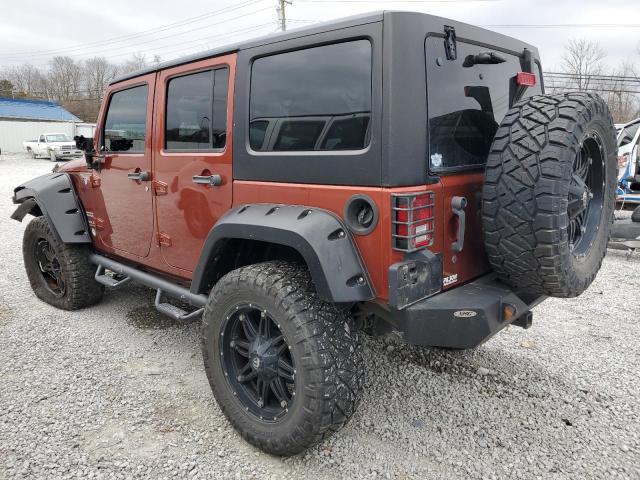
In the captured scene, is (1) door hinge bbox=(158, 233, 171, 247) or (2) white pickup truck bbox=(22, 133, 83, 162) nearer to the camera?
(1) door hinge bbox=(158, 233, 171, 247)

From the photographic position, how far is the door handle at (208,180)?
2828 mm

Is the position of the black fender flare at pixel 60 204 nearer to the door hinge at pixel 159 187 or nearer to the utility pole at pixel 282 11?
the door hinge at pixel 159 187

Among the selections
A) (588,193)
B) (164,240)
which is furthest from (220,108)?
(588,193)

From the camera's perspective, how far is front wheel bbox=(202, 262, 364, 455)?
2203mm

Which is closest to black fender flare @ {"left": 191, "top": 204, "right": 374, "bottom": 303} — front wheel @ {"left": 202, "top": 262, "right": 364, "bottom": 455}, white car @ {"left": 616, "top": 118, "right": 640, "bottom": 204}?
front wheel @ {"left": 202, "top": 262, "right": 364, "bottom": 455}

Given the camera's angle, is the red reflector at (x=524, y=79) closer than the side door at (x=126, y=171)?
Yes

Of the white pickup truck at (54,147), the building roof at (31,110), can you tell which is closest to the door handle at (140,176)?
the white pickup truck at (54,147)

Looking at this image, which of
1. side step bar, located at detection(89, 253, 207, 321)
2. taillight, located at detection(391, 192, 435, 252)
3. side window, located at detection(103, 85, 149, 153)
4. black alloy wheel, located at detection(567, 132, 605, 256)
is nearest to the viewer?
taillight, located at detection(391, 192, 435, 252)

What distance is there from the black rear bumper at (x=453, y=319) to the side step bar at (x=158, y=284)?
136 cm

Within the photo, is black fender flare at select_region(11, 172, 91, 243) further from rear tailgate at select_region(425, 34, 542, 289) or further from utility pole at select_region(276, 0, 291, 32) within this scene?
utility pole at select_region(276, 0, 291, 32)

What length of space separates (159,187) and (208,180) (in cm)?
61

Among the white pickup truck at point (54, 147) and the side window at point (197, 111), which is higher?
the white pickup truck at point (54, 147)

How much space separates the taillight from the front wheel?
51cm

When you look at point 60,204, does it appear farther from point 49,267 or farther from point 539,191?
point 539,191
